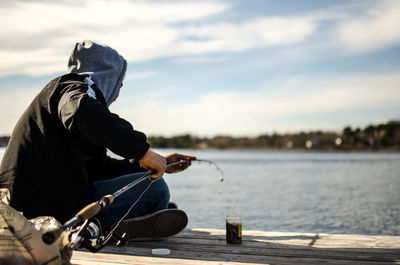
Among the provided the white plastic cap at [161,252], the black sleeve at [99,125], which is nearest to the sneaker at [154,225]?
the white plastic cap at [161,252]

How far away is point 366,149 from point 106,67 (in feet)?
288

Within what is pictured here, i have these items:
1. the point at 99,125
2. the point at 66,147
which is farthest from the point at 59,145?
the point at 99,125

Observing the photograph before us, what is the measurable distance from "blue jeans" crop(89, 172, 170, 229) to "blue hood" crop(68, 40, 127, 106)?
0.54 m

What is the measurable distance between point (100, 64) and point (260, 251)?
1.69 metres

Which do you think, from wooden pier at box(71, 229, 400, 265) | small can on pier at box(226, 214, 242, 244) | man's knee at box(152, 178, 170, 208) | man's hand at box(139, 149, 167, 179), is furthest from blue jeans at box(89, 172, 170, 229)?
man's hand at box(139, 149, 167, 179)

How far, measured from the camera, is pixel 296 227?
7727 mm

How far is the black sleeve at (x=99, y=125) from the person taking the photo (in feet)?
6.53

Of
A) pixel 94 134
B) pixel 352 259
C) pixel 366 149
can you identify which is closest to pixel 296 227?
pixel 352 259

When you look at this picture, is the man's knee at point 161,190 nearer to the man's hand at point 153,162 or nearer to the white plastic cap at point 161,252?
the white plastic cap at point 161,252

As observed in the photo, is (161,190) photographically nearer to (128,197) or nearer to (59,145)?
(128,197)

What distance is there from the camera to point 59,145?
223 cm

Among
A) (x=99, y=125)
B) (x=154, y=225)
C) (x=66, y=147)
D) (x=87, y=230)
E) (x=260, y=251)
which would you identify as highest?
(x=99, y=125)

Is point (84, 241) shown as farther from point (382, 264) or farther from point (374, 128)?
Answer: point (374, 128)

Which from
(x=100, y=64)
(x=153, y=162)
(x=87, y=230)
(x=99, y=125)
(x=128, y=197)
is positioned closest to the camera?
(x=99, y=125)
